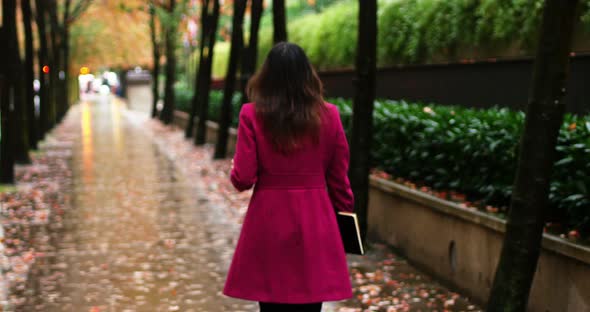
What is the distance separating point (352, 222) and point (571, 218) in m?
2.65

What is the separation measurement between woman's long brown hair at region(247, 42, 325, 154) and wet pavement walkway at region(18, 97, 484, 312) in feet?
11.0

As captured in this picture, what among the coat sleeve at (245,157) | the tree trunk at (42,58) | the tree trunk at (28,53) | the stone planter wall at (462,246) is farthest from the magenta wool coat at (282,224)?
the tree trunk at (42,58)

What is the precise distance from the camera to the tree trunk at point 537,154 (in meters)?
5.44

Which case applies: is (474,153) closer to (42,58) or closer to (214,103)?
(42,58)

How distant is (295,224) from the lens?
13.2ft

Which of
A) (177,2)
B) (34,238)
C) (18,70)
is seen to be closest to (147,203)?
(34,238)

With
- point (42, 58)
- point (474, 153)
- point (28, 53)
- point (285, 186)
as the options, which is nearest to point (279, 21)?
point (474, 153)

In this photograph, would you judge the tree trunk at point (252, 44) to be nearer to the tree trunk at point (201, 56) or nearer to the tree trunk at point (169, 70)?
the tree trunk at point (201, 56)

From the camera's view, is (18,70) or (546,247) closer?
(546,247)

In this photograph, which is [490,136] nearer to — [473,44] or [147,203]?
[473,44]

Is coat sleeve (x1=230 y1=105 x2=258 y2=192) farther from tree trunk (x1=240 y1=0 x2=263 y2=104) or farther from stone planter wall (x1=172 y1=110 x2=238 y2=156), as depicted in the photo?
stone planter wall (x1=172 y1=110 x2=238 y2=156)

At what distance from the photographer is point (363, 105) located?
9.05 meters

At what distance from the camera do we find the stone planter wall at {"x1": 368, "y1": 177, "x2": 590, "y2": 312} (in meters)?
5.78

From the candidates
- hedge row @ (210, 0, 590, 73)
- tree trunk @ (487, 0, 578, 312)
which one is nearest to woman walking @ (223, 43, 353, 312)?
tree trunk @ (487, 0, 578, 312)
